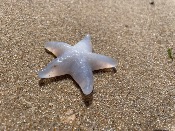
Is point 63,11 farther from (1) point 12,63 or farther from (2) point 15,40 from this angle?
(1) point 12,63

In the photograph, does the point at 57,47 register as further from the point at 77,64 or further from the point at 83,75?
the point at 83,75

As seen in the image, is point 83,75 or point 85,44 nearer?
point 83,75

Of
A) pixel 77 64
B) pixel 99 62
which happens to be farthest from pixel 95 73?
pixel 77 64

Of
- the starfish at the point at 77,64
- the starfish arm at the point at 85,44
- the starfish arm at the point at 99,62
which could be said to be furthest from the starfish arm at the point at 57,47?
the starfish arm at the point at 99,62

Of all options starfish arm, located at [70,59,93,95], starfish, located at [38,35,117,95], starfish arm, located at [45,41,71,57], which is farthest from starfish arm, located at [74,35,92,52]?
starfish arm, located at [70,59,93,95]

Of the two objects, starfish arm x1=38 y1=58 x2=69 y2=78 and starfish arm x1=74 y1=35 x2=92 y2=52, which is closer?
starfish arm x1=38 y1=58 x2=69 y2=78

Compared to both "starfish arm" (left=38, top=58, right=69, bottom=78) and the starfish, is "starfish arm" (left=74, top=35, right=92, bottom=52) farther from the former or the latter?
"starfish arm" (left=38, top=58, right=69, bottom=78)

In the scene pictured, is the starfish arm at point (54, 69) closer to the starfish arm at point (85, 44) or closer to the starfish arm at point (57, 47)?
the starfish arm at point (57, 47)
